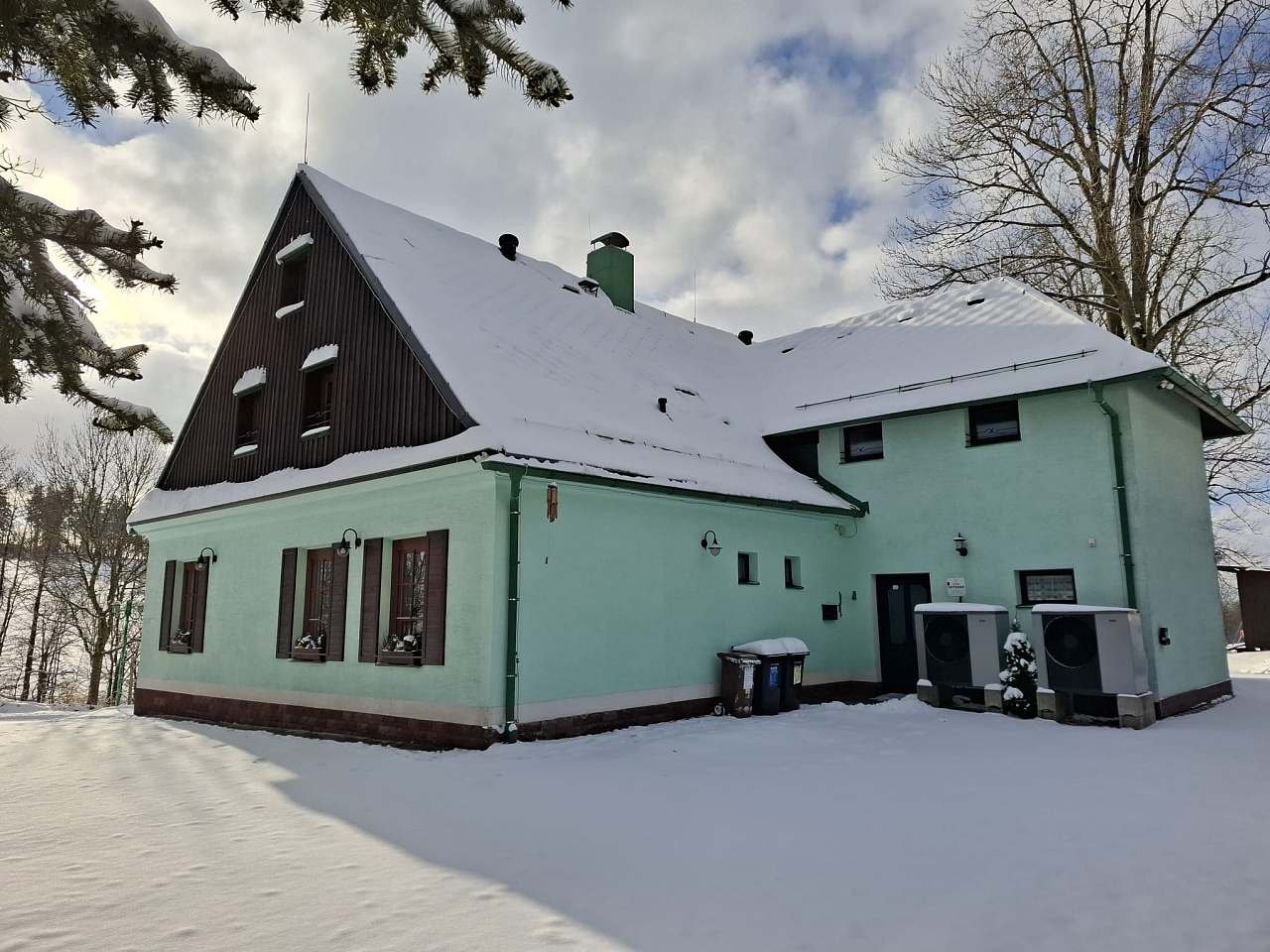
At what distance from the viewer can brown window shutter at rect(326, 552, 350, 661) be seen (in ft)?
36.4

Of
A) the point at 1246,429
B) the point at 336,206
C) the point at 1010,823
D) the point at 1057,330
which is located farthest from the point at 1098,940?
the point at 1246,429

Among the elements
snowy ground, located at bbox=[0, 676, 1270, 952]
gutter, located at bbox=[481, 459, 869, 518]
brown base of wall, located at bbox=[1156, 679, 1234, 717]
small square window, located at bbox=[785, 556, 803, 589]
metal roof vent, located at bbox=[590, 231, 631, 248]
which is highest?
metal roof vent, located at bbox=[590, 231, 631, 248]

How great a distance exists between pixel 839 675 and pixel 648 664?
16.3ft

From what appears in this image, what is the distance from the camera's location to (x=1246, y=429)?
16.2m

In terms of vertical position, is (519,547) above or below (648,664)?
above

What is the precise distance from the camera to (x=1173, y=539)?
518 inches

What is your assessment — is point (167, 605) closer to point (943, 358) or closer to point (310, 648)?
point (310, 648)

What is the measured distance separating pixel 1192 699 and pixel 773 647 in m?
6.79

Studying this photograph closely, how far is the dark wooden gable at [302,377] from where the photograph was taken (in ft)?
35.9

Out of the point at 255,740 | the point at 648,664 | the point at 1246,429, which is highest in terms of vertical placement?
the point at 1246,429

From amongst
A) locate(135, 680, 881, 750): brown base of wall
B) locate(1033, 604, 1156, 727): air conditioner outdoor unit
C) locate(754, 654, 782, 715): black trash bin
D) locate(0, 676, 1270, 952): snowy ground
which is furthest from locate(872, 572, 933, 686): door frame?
locate(0, 676, 1270, 952): snowy ground

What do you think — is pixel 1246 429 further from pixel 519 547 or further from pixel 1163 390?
pixel 519 547

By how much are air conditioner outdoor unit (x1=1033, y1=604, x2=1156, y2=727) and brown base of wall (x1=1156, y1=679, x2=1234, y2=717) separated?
2.09ft

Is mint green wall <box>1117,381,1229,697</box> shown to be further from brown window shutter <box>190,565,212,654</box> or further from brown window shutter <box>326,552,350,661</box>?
brown window shutter <box>190,565,212,654</box>
